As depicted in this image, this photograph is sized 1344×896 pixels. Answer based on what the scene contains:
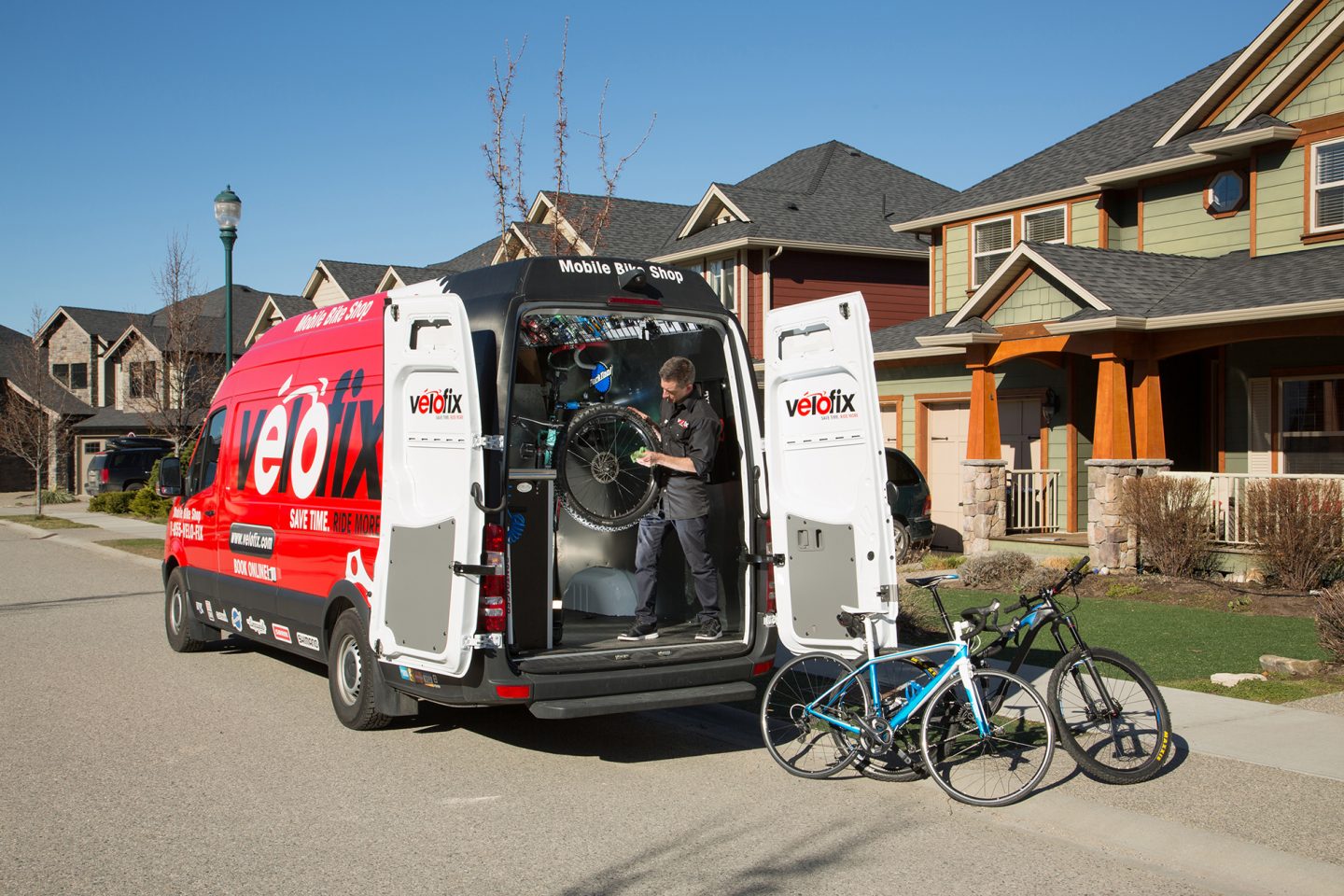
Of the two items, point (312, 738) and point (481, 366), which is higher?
point (481, 366)

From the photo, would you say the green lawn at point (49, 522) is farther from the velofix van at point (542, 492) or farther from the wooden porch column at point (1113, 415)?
the wooden porch column at point (1113, 415)

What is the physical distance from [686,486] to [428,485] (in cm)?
172

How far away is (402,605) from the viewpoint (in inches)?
276

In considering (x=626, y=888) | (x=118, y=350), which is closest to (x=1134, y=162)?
(x=626, y=888)

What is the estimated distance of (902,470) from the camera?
1830 cm

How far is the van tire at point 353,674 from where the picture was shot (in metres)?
7.70

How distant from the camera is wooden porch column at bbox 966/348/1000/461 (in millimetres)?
18266

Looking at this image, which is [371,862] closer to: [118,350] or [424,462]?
[424,462]

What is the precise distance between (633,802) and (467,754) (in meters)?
1.47

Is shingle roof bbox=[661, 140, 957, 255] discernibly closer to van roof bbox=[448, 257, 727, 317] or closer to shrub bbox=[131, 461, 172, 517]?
shrub bbox=[131, 461, 172, 517]

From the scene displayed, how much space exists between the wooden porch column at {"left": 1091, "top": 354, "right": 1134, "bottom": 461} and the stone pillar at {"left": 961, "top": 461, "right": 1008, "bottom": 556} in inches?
82.4

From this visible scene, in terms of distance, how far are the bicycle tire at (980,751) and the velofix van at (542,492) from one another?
62cm

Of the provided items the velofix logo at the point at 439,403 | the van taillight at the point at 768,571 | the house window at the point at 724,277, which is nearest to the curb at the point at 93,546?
the house window at the point at 724,277

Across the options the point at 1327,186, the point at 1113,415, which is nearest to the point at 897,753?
the point at 1113,415
